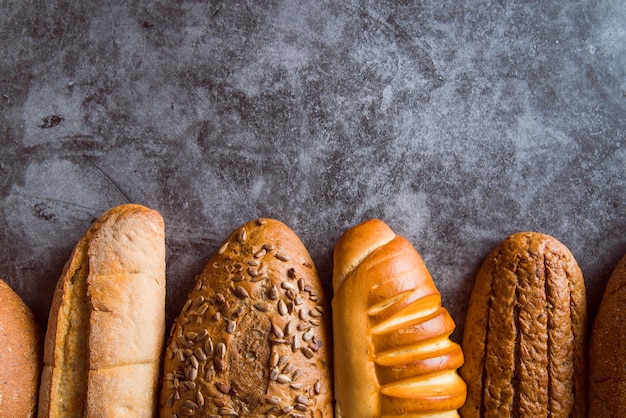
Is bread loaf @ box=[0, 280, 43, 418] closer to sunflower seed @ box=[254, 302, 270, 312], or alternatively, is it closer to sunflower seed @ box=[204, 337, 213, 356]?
sunflower seed @ box=[204, 337, 213, 356]

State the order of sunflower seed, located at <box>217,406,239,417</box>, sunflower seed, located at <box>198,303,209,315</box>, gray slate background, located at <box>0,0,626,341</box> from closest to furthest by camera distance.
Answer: sunflower seed, located at <box>217,406,239,417</box>, sunflower seed, located at <box>198,303,209,315</box>, gray slate background, located at <box>0,0,626,341</box>

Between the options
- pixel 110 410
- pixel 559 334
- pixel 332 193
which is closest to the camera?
pixel 110 410

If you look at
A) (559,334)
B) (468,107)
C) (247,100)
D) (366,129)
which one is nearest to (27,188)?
(247,100)

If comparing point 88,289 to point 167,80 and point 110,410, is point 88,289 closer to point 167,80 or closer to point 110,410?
point 110,410

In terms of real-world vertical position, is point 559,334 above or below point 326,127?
below

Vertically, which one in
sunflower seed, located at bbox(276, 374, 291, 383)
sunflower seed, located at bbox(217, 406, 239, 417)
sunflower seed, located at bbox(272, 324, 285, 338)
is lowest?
sunflower seed, located at bbox(217, 406, 239, 417)

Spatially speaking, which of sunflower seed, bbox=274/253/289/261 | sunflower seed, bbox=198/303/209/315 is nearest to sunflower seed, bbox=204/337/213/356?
sunflower seed, bbox=198/303/209/315

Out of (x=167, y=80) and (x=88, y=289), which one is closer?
(x=88, y=289)

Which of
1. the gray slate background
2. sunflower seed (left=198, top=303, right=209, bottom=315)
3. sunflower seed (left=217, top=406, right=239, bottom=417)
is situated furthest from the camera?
the gray slate background
